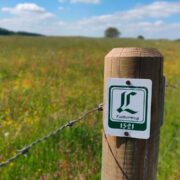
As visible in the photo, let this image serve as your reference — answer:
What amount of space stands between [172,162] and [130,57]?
6.48 ft

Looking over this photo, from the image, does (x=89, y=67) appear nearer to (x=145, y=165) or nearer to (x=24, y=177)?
(x=24, y=177)

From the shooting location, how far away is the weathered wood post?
1.02 meters

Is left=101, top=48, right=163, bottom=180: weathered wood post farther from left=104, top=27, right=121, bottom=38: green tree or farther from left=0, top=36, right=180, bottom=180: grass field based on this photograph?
left=104, top=27, right=121, bottom=38: green tree

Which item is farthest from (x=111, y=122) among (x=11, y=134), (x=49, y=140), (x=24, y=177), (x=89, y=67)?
(x=89, y=67)

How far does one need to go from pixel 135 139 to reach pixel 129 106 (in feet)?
0.51

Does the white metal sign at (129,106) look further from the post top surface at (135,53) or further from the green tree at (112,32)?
the green tree at (112,32)

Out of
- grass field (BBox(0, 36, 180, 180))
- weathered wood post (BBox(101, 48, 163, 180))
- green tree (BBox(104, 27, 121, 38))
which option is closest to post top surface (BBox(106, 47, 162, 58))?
weathered wood post (BBox(101, 48, 163, 180))

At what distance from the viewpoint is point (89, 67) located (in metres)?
8.80

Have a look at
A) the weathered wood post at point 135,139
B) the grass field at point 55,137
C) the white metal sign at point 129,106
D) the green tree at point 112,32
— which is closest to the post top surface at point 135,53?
the weathered wood post at point 135,139

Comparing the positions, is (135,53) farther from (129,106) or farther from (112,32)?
(112,32)

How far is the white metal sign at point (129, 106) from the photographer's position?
3.34 feet

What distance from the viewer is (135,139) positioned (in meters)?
1.06

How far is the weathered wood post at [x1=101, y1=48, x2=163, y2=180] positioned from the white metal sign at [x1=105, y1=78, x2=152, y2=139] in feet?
0.09

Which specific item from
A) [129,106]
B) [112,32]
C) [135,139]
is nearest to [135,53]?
[129,106]
